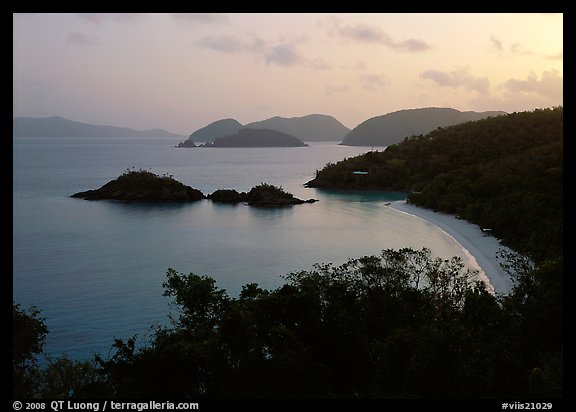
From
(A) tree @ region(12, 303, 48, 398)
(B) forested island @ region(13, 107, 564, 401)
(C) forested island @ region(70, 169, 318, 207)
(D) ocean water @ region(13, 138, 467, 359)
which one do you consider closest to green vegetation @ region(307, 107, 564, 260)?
(D) ocean water @ region(13, 138, 467, 359)

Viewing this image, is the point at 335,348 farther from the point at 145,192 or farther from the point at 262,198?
the point at 145,192

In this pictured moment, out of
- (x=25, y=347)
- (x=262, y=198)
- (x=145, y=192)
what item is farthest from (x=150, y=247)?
(x=145, y=192)

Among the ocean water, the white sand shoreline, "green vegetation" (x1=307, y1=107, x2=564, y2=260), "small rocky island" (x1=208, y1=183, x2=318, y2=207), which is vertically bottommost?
the ocean water

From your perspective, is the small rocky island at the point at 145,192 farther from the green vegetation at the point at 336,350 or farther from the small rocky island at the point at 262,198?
the green vegetation at the point at 336,350

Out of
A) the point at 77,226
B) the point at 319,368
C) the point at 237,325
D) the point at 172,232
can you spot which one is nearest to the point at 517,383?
the point at 319,368

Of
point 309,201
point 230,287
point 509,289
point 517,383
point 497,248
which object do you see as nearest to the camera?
point 517,383

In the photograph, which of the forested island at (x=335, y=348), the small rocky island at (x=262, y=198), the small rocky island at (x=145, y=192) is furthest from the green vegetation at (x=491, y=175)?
the small rocky island at (x=145, y=192)

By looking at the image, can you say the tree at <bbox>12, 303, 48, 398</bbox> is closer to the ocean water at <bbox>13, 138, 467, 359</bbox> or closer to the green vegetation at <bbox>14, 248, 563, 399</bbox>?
the green vegetation at <bbox>14, 248, 563, 399</bbox>

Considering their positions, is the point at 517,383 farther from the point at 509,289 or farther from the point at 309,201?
the point at 309,201
